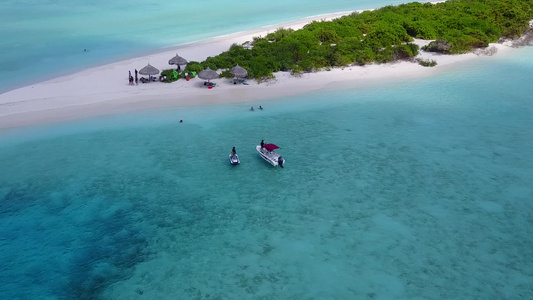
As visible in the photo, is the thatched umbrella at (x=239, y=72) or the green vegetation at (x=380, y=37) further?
the green vegetation at (x=380, y=37)

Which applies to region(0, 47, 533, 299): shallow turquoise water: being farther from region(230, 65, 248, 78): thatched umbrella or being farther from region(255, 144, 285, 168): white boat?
region(230, 65, 248, 78): thatched umbrella

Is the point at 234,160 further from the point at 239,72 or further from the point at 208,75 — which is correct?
the point at 239,72

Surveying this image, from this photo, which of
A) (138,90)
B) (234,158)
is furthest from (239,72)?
(234,158)

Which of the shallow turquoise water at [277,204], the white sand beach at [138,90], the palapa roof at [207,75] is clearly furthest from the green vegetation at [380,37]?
the shallow turquoise water at [277,204]

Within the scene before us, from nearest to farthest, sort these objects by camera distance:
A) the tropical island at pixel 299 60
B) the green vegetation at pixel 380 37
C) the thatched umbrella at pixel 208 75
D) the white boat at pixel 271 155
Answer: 1. the white boat at pixel 271 155
2. the tropical island at pixel 299 60
3. the thatched umbrella at pixel 208 75
4. the green vegetation at pixel 380 37

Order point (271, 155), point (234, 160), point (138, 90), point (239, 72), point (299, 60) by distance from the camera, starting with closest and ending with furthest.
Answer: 1. point (234, 160)
2. point (271, 155)
3. point (138, 90)
4. point (239, 72)
5. point (299, 60)

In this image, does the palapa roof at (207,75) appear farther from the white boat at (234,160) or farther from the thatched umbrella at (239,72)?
the white boat at (234,160)

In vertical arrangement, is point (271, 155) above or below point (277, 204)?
above

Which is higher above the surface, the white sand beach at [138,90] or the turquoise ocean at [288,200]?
the white sand beach at [138,90]
